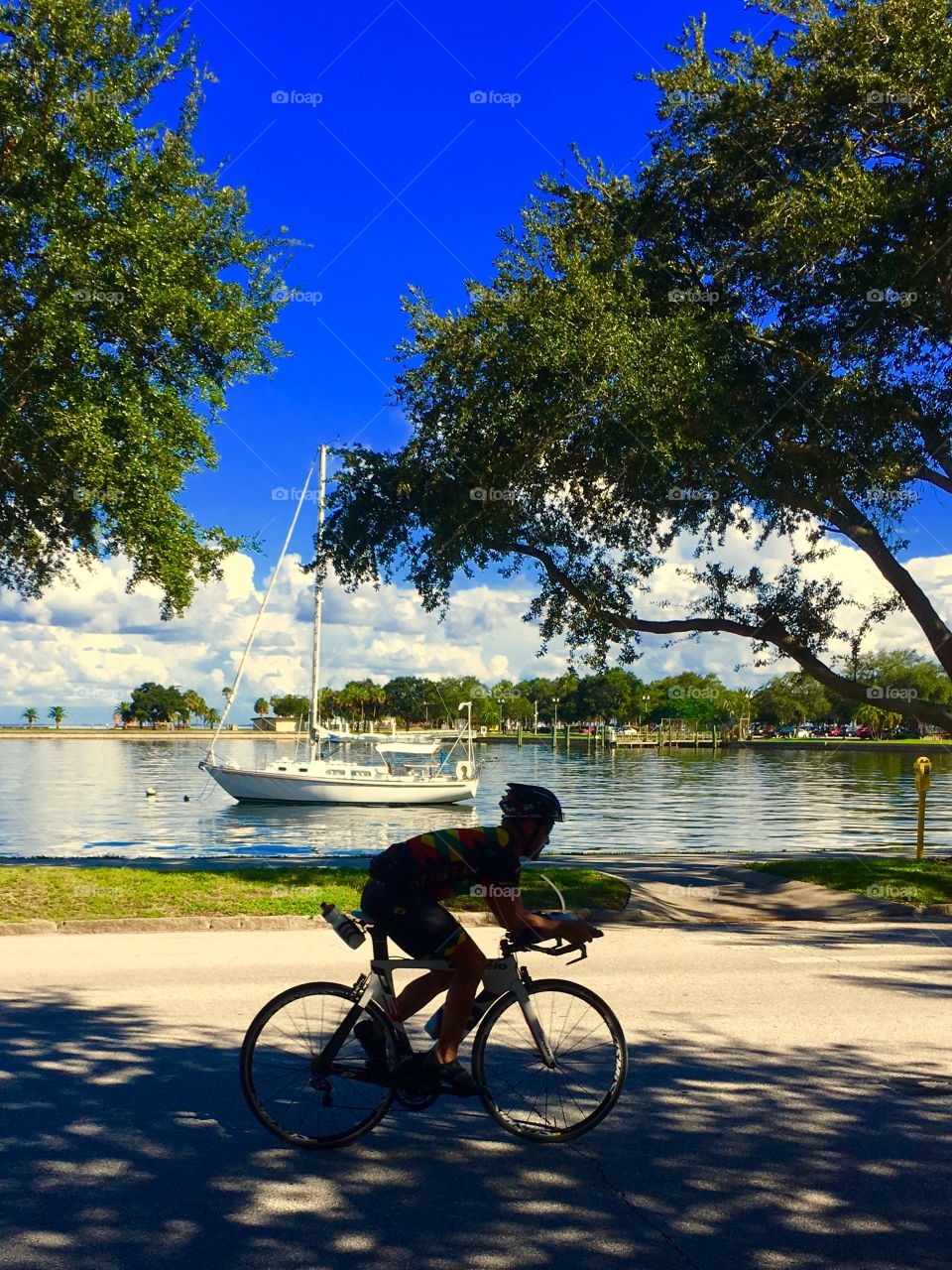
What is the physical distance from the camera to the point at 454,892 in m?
5.41

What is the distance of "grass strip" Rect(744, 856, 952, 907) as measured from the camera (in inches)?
601

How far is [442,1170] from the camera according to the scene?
16.7ft

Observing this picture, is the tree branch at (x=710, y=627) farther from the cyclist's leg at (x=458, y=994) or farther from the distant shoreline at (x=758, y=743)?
the distant shoreline at (x=758, y=743)

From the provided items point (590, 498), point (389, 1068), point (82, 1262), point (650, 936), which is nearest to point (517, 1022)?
point (389, 1068)

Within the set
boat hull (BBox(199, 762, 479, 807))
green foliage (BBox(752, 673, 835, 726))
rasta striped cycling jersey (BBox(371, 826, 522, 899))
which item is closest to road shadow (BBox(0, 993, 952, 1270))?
rasta striped cycling jersey (BBox(371, 826, 522, 899))

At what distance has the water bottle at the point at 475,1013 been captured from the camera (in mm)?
→ 5387

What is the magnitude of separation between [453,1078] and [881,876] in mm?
12805

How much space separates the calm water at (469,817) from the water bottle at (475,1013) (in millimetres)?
15619

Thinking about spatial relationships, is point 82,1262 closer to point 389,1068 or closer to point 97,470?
point 389,1068

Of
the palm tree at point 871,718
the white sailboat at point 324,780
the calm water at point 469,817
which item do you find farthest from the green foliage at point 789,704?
the white sailboat at point 324,780

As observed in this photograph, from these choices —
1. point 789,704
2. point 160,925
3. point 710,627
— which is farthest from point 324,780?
point 789,704

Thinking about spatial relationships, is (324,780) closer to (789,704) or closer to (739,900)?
(739,900)

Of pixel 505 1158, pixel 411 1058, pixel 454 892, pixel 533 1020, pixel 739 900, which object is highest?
pixel 454 892

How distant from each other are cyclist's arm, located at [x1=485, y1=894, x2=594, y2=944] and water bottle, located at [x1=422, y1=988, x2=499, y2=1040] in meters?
0.37
